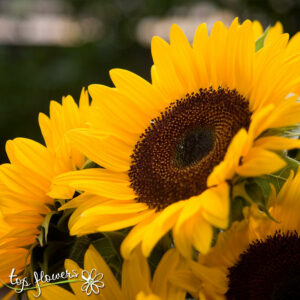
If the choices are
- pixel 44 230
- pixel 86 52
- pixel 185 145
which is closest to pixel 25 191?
pixel 44 230

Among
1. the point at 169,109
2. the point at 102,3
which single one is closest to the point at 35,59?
the point at 102,3

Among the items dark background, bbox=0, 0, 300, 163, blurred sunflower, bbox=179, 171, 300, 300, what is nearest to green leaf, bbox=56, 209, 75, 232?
blurred sunflower, bbox=179, 171, 300, 300

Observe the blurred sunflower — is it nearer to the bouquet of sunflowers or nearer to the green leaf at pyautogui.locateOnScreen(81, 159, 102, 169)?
the bouquet of sunflowers

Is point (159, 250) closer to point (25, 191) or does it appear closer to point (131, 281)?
point (131, 281)

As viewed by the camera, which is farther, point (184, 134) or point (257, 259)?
point (184, 134)

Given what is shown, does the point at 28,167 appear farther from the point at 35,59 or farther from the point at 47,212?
the point at 35,59
